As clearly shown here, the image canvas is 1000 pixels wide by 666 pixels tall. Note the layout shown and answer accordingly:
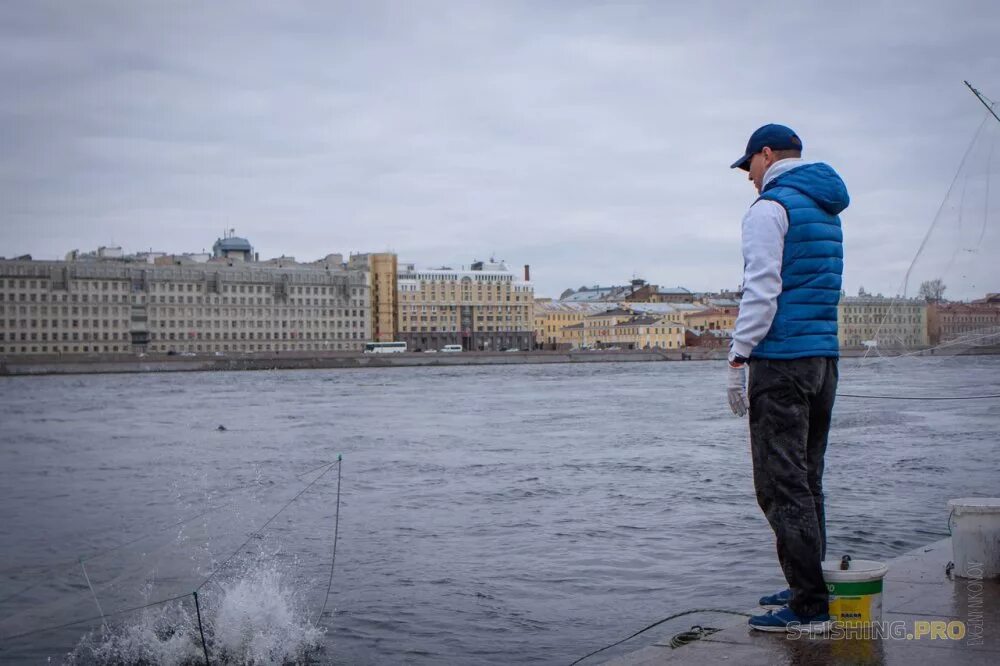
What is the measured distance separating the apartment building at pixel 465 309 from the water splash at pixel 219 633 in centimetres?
13955

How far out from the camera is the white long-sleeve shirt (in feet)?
14.5

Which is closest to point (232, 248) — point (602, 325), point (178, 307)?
point (178, 307)

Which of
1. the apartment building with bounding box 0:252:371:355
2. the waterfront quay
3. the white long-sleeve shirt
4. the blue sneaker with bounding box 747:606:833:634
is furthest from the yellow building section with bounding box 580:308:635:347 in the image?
the white long-sleeve shirt

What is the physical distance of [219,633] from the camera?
23.6 feet

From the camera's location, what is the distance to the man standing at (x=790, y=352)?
14.6 ft

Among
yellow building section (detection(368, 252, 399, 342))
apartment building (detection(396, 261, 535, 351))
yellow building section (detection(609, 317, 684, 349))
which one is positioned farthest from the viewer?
apartment building (detection(396, 261, 535, 351))

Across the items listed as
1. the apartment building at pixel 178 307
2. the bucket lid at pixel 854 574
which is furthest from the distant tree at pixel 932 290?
the apartment building at pixel 178 307

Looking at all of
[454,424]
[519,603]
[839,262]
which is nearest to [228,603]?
[519,603]

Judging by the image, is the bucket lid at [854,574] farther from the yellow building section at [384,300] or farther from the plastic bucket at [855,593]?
the yellow building section at [384,300]

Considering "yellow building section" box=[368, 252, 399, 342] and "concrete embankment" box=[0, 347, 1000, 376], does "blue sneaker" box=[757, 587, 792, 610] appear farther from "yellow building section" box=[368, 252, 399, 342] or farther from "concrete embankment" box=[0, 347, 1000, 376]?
"yellow building section" box=[368, 252, 399, 342]

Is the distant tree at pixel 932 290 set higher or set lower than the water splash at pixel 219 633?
higher

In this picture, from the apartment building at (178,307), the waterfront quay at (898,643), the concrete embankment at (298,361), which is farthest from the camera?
the apartment building at (178,307)

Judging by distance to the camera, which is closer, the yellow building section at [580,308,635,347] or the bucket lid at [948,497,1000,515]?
the bucket lid at [948,497,1000,515]

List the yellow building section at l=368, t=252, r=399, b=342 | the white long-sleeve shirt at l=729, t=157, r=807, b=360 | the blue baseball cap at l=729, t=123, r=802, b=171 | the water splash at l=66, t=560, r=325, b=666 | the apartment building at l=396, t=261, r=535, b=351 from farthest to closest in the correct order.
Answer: the apartment building at l=396, t=261, r=535, b=351 < the yellow building section at l=368, t=252, r=399, b=342 < the water splash at l=66, t=560, r=325, b=666 < the blue baseball cap at l=729, t=123, r=802, b=171 < the white long-sleeve shirt at l=729, t=157, r=807, b=360
